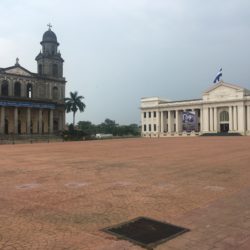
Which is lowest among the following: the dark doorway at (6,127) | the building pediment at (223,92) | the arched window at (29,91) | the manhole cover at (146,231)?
the manhole cover at (146,231)

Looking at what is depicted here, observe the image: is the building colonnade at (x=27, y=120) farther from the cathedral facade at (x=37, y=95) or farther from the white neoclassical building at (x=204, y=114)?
the white neoclassical building at (x=204, y=114)

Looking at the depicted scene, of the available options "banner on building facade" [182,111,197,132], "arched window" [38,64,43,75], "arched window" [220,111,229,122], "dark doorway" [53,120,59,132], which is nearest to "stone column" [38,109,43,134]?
"dark doorway" [53,120,59,132]

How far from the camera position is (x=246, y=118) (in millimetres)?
83812

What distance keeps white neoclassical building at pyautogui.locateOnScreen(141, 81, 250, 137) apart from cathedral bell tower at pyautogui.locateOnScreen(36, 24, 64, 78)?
37484 millimetres

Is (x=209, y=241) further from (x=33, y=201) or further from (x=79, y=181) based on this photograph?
Result: (x=79, y=181)

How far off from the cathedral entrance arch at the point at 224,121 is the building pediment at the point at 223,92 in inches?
177

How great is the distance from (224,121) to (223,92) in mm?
8033

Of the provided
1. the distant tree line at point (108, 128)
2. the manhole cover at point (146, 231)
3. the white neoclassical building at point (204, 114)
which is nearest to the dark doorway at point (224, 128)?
the white neoclassical building at point (204, 114)

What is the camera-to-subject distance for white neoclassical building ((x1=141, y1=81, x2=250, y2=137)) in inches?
3314

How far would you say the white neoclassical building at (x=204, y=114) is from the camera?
3314 inches

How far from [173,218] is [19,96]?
61369 millimetres

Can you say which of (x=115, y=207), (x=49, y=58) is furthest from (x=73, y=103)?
(x=115, y=207)

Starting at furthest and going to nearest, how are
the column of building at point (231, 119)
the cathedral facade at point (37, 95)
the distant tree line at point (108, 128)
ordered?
1. the distant tree line at point (108, 128)
2. the column of building at point (231, 119)
3. the cathedral facade at point (37, 95)

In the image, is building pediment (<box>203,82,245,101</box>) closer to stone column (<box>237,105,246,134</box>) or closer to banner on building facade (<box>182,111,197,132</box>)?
stone column (<box>237,105,246,134</box>)
